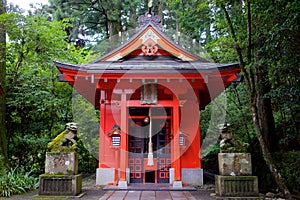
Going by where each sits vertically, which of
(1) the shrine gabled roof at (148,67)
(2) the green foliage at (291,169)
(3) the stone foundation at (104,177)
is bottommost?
(3) the stone foundation at (104,177)

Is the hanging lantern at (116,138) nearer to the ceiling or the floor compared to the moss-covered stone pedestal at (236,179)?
nearer to the ceiling

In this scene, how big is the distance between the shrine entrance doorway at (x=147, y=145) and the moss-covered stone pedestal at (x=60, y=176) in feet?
7.25

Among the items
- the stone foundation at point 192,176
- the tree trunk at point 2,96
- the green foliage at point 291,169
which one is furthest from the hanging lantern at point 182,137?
the tree trunk at point 2,96

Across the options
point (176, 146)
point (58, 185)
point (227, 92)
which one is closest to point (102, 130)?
point (176, 146)

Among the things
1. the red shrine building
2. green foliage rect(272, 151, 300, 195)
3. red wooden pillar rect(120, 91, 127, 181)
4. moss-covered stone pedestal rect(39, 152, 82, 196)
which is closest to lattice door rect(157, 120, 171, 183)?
the red shrine building

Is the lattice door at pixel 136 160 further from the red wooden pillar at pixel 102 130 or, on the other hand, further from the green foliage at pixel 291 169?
the green foliage at pixel 291 169

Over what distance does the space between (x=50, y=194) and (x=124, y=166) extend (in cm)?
203

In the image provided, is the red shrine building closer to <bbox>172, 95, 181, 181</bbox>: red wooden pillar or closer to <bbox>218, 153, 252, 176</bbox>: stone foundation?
<bbox>172, 95, 181, 181</bbox>: red wooden pillar

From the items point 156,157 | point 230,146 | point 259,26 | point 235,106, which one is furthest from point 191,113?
point 235,106

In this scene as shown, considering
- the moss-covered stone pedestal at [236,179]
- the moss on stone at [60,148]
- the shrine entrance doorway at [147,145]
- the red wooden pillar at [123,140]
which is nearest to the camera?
the moss-covered stone pedestal at [236,179]

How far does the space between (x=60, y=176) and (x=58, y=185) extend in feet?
0.67

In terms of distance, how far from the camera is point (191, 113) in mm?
8484

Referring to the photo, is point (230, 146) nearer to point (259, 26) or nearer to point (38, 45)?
point (259, 26)

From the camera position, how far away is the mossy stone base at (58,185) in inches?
232
